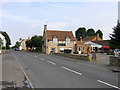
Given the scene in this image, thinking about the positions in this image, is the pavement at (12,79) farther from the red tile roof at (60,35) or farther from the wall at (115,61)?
the red tile roof at (60,35)

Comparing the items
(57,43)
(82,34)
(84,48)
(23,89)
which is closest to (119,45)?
(23,89)

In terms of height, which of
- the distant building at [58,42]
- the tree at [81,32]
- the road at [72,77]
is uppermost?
the tree at [81,32]

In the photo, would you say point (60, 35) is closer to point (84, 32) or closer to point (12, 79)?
point (12, 79)

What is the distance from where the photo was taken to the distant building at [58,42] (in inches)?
2224

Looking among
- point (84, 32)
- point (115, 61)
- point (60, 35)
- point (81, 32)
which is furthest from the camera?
point (81, 32)

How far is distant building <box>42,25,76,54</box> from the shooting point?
185ft

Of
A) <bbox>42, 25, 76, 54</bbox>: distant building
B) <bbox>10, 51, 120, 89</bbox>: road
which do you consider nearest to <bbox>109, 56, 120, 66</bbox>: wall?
<bbox>10, 51, 120, 89</bbox>: road

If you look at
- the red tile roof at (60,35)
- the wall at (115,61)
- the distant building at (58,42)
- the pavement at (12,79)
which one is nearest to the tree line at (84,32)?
the red tile roof at (60,35)

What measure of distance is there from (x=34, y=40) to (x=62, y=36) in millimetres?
20854

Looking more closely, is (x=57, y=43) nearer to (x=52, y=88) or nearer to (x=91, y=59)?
(x=91, y=59)

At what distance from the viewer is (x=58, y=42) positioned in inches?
2264

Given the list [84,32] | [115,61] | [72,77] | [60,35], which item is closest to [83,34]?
[84,32]

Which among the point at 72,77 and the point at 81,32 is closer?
the point at 72,77

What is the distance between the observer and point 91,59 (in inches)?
955
